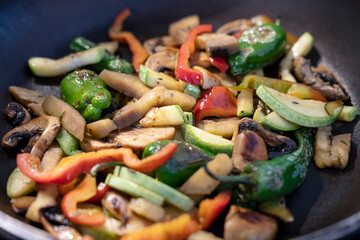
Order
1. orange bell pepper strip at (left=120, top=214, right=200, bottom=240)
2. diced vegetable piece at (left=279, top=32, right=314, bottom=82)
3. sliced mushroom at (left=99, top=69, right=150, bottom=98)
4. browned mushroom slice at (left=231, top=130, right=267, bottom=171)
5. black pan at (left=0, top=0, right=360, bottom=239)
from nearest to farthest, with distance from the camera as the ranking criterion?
orange bell pepper strip at (left=120, top=214, right=200, bottom=240)
browned mushroom slice at (left=231, top=130, right=267, bottom=171)
black pan at (left=0, top=0, right=360, bottom=239)
sliced mushroom at (left=99, top=69, right=150, bottom=98)
diced vegetable piece at (left=279, top=32, right=314, bottom=82)

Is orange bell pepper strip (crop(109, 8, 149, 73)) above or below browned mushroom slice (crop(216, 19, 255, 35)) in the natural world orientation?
above

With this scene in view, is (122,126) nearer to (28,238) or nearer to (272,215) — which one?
(28,238)

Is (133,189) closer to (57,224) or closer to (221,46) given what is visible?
(57,224)

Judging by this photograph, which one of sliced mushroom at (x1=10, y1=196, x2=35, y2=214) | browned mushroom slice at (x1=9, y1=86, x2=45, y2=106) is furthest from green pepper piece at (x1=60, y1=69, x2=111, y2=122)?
sliced mushroom at (x1=10, y1=196, x2=35, y2=214)

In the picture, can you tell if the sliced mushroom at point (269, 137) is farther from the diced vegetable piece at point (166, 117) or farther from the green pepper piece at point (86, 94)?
the green pepper piece at point (86, 94)

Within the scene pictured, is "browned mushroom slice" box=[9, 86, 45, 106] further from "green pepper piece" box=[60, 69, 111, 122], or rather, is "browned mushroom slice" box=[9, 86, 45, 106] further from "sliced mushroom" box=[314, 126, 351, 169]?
"sliced mushroom" box=[314, 126, 351, 169]
